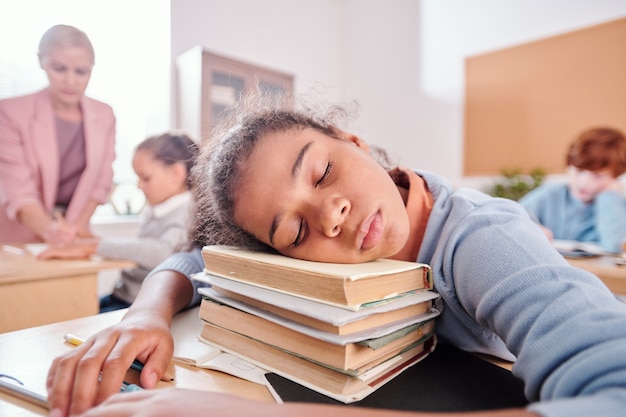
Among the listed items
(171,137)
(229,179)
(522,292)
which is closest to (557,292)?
(522,292)

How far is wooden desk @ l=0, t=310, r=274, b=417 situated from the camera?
0.37m

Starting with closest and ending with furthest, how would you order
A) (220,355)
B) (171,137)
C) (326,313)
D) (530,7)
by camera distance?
(326,313) → (220,355) → (171,137) → (530,7)

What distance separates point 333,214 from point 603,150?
2200 mm

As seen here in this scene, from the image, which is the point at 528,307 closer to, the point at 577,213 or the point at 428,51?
the point at 577,213

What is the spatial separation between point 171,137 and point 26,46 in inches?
16.9

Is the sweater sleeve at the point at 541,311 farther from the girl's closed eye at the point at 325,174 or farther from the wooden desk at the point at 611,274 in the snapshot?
the wooden desk at the point at 611,274

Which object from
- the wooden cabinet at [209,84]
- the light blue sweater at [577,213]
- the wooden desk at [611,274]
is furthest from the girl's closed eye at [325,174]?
the light blue sweater at [577,213]

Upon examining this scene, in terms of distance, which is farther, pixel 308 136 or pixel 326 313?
pixel 308 136

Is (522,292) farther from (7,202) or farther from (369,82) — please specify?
(369,82)

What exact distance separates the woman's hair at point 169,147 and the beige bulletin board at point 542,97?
2653mm

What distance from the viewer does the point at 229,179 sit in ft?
Result: 2.05

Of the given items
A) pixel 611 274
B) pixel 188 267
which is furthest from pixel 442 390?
pixel 611 274

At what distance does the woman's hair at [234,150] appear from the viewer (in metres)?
0.63

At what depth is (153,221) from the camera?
1.29 m
